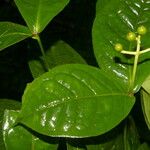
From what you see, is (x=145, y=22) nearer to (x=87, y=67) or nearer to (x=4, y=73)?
(x=87, y=67)

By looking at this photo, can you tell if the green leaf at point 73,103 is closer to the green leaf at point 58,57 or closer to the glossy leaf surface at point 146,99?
the glossy leaf surface at point 146,99

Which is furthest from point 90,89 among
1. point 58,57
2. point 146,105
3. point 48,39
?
point 48,39

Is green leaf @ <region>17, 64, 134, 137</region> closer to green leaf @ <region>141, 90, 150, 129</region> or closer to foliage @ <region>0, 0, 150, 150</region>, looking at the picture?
foliage @ <region>0, 0, 150, 150</region>

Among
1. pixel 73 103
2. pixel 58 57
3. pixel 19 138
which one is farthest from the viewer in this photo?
pixel 58 57

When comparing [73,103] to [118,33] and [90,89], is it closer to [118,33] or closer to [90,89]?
[90,89]

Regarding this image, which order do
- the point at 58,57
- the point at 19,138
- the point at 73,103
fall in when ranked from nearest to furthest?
the point at 73,103, the point at 19,138, the point at 58,57

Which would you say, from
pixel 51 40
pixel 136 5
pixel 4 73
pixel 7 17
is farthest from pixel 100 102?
pixel 4 73

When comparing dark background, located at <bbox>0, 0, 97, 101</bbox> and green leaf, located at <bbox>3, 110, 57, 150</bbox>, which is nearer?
green leaf, located at <bbox>3, 110, 57, 150</bbox>

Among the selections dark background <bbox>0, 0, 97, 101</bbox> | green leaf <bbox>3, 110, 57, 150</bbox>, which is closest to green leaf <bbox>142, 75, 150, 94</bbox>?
green leaf <bbox>3, 110, 57, 150</bbox>
